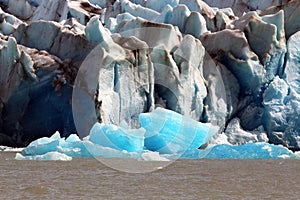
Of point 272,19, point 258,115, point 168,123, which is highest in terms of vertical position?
point 272,19

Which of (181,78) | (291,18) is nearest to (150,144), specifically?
(181,78)

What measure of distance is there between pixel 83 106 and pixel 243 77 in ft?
19.1

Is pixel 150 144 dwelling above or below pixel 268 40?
below

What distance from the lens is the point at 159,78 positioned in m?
21.0

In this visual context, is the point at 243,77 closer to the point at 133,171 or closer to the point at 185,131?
the point at 185,131

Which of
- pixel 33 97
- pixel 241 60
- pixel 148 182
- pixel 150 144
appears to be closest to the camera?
pixel 148 182

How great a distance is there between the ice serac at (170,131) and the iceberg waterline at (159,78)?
3.10 m

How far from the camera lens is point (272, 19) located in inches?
875

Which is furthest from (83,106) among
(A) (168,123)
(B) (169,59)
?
(A) (168,123)

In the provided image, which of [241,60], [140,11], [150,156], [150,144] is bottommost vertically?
[150,144]

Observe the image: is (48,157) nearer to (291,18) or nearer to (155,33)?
(155,33)

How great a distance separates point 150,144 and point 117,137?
1367 mm

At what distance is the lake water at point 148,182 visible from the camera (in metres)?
8.39

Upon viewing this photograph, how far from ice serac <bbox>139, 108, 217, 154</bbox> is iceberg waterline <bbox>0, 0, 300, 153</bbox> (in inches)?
122
